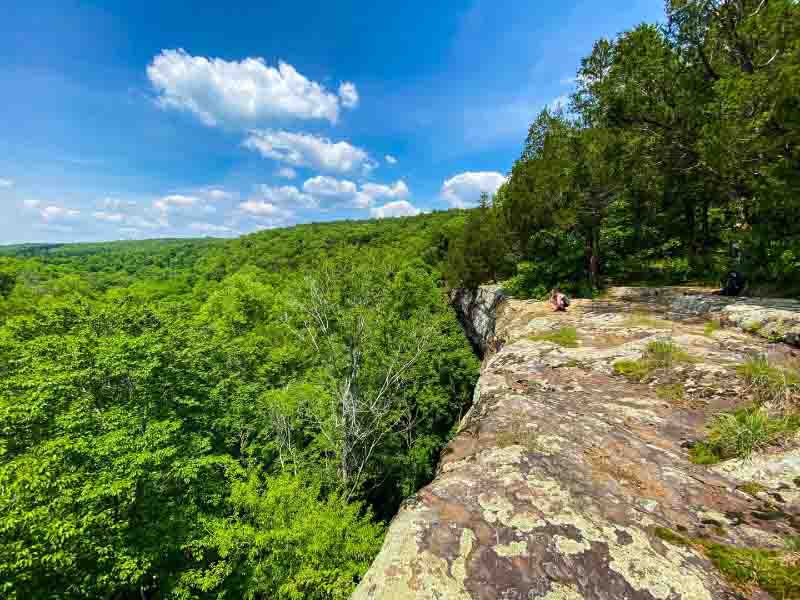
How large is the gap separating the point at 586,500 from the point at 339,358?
1514 centimetres

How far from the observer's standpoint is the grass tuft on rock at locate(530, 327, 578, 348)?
251 inches

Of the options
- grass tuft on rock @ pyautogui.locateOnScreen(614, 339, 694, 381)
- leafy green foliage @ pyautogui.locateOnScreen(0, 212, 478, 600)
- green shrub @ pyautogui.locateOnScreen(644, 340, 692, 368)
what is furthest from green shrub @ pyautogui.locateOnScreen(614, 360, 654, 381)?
leafy green foliage @ pyautogui.locateOnScreen(0, 212, 478, 600)

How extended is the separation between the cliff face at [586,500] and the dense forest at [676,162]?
6.10 m

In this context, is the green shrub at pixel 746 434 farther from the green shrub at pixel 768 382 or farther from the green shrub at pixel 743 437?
the green shrub at pixel 768 382

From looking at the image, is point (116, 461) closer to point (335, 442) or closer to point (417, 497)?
point (335, 442)

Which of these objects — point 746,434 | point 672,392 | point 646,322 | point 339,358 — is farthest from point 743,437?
point 339,358

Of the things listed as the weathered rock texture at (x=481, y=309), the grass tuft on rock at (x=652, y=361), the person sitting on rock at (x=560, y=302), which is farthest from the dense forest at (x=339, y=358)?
the grass tuft on rock at (x=652, y=361)

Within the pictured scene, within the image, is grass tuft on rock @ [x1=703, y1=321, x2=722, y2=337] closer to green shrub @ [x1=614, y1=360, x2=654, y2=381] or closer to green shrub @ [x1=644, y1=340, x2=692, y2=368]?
green shrub @ [x1=644, y1=340, x2=692, y2=368]

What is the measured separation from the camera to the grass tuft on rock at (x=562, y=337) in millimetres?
6371

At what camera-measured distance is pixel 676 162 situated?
436 inches

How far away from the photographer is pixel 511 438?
3293 mm

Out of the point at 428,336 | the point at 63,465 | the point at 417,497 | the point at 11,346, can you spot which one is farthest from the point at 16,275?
the point at 417,497

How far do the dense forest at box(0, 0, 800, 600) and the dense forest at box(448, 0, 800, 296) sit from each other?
0.06 meters

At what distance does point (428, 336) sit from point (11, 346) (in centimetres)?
2079
